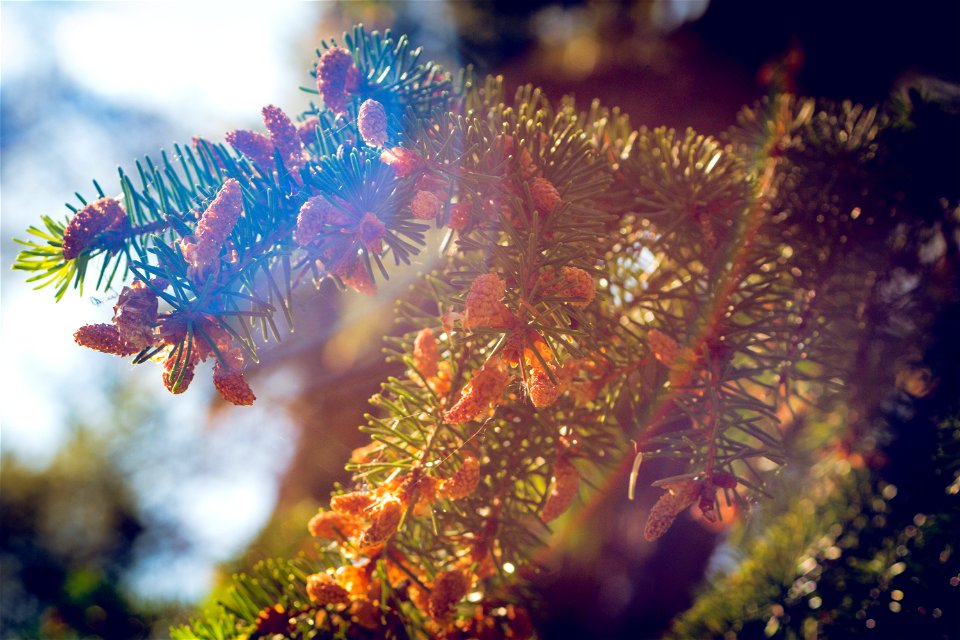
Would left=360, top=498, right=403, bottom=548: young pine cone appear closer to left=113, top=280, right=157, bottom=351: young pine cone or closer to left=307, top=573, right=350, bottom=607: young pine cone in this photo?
left=307, top=573, right=350, bottom=607: young pine cone

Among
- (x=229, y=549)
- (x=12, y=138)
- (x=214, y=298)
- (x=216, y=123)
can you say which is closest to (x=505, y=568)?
(x=214, y=298)

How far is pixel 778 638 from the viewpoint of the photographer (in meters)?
0.61

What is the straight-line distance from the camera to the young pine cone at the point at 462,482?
1.41 feet

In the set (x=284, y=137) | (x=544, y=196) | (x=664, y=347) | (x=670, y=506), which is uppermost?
(x=284, y=137)

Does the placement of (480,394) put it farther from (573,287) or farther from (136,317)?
(136,317)

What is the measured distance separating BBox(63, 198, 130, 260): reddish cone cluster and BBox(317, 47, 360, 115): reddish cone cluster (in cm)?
18

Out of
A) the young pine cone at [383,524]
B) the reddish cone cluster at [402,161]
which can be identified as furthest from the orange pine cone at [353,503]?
the reddish cone cluster at [402,161]

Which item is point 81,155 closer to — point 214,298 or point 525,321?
point 214,298

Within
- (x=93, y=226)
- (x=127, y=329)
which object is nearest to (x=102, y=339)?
(x=127, y=329)

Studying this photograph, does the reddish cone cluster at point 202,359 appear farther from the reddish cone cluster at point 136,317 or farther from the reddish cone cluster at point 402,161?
the reddish cone cluster at point 402,161

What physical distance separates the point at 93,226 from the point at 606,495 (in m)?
0.71

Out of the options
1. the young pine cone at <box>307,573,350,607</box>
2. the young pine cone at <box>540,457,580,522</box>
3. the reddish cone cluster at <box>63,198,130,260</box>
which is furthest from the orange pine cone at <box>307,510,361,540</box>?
the reddish cone cluster at <box>63,198,130,260</box>

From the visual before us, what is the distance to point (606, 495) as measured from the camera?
2.85ft

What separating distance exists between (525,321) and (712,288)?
20 centimetres
